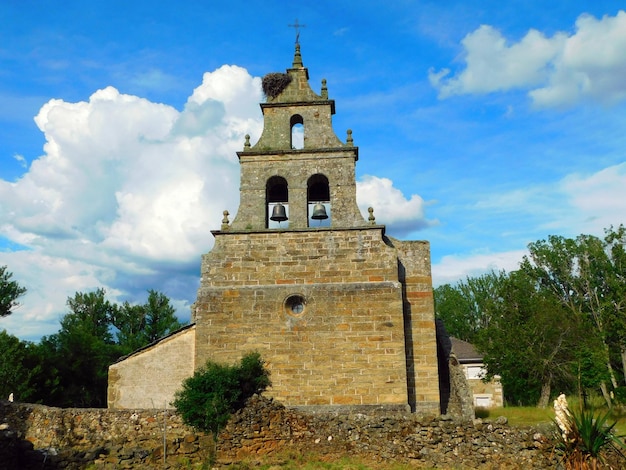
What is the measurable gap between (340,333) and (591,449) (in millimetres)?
7529

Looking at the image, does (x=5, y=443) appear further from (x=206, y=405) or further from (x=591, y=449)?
(x=591, y=449)

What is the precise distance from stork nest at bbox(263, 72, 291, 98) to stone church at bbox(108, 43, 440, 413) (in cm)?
282

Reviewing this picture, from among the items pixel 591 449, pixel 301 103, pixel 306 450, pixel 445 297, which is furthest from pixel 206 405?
pixel 445 297

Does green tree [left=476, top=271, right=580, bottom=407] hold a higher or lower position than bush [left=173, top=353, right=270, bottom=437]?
higher

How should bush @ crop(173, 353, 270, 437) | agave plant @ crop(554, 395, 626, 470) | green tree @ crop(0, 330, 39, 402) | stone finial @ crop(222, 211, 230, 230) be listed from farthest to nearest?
green tree @ crop(0, 330, 39, 402), stone finial @ crop(222, 211, 230, 230), bush @ crop(173, 353, 270, 437), agave plant @ crop(554, 395, 626, 470)

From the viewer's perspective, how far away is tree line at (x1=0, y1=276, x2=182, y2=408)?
1075 inches

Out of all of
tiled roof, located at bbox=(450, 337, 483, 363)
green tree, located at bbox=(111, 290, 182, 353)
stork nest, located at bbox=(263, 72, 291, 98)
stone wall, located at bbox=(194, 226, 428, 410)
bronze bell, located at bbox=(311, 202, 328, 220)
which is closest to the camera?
stone wall, located at bbox=(194, 226, 428, 410)

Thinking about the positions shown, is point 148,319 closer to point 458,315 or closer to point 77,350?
point 77,350

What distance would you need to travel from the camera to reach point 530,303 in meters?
31.0

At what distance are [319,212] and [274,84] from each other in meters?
4.34

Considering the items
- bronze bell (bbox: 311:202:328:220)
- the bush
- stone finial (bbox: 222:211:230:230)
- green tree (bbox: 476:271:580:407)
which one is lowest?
the bush

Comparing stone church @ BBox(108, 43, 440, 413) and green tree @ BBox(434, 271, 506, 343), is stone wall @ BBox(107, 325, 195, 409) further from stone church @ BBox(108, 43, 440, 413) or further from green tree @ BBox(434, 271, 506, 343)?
green tree @ BBox(434, 271, 506, 343)

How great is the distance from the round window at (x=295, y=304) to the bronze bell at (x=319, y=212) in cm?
245

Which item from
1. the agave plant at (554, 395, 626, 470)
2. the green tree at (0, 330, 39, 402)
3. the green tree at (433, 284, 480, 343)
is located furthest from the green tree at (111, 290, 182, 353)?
the agave plant at (554, 395, 626, 470)
